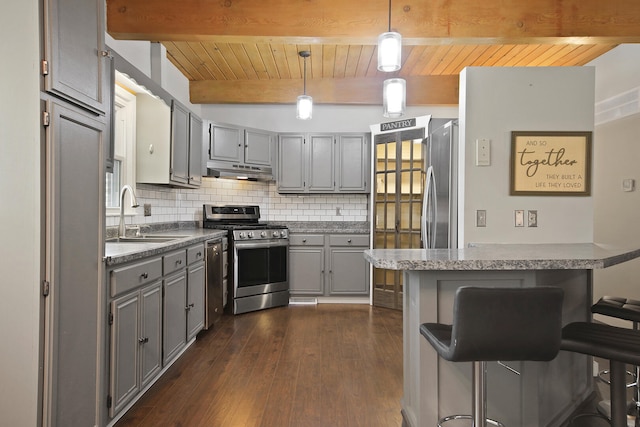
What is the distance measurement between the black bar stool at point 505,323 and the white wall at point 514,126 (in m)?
1.42

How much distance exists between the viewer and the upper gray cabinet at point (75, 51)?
4.99 feet

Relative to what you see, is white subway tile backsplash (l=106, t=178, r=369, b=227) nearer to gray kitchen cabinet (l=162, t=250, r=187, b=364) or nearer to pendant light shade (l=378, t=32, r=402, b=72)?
gray kitchen cabinet (l=162, t=250, r=187, b=364)

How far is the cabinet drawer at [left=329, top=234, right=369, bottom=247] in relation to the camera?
5.10m

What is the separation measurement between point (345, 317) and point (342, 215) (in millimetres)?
1574

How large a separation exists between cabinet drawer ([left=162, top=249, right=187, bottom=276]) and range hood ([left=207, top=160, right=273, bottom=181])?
70.8 inches

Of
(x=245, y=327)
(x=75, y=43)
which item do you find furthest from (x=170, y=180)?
(x=75, y=43)

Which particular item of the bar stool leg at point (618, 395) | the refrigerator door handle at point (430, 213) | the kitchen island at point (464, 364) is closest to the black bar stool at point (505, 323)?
the kitchen island at point (464, 364)

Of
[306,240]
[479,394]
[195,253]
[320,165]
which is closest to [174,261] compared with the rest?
[195,253]

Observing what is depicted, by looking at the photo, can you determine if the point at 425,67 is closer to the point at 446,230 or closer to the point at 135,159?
the point at 446,230

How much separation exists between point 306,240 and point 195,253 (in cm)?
193

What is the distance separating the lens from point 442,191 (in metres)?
3.46

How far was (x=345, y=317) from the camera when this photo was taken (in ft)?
14.6

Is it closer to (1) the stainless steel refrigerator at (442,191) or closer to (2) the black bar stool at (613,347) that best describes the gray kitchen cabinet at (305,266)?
(1) the stainless steel refrigerator at (442,191)

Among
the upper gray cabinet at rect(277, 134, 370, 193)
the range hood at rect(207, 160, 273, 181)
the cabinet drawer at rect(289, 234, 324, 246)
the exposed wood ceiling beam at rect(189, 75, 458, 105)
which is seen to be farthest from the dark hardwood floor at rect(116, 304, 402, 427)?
the exposed wood ceiling beam at rect(189, 75, 458, 105)
